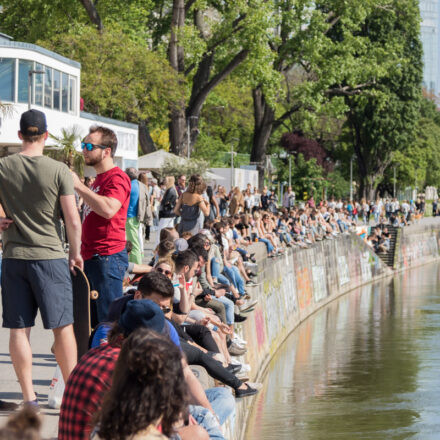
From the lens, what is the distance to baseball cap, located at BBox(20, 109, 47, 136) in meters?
6.17

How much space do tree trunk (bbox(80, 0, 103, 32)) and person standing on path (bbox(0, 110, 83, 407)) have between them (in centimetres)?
3530

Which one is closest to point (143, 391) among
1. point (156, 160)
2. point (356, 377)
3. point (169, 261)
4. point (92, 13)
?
point (169, 261)

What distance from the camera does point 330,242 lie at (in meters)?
40.9

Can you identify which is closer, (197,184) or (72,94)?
(197,184)

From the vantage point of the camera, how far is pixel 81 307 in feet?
22.8

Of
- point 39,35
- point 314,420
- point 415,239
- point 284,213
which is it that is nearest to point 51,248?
point 314,420

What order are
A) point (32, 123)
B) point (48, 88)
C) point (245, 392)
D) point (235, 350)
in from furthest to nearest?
point (48, 88) → point (235, 350) → point (245, 392) → point (32, 123)

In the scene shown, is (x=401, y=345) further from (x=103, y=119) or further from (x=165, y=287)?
(x=165, y=287)

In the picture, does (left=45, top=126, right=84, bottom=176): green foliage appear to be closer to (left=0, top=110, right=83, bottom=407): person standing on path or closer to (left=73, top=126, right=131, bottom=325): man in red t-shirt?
(left=73, top=126, right=131, bottom=325): man in red t-shirt

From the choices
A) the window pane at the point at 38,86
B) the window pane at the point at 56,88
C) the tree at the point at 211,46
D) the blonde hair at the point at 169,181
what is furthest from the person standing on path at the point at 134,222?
the tree at the point at 211,46

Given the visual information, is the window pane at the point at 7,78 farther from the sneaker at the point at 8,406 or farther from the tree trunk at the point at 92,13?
the sneaker at the point at 8,406

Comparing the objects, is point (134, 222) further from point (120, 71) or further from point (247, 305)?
point (120, 71)

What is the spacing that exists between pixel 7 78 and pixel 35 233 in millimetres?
29631

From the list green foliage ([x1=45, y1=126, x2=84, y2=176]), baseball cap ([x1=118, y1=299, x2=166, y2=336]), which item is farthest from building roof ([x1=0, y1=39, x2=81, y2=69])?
baseball cap ([x1=118, y1=299, x2=166, y2=336])
